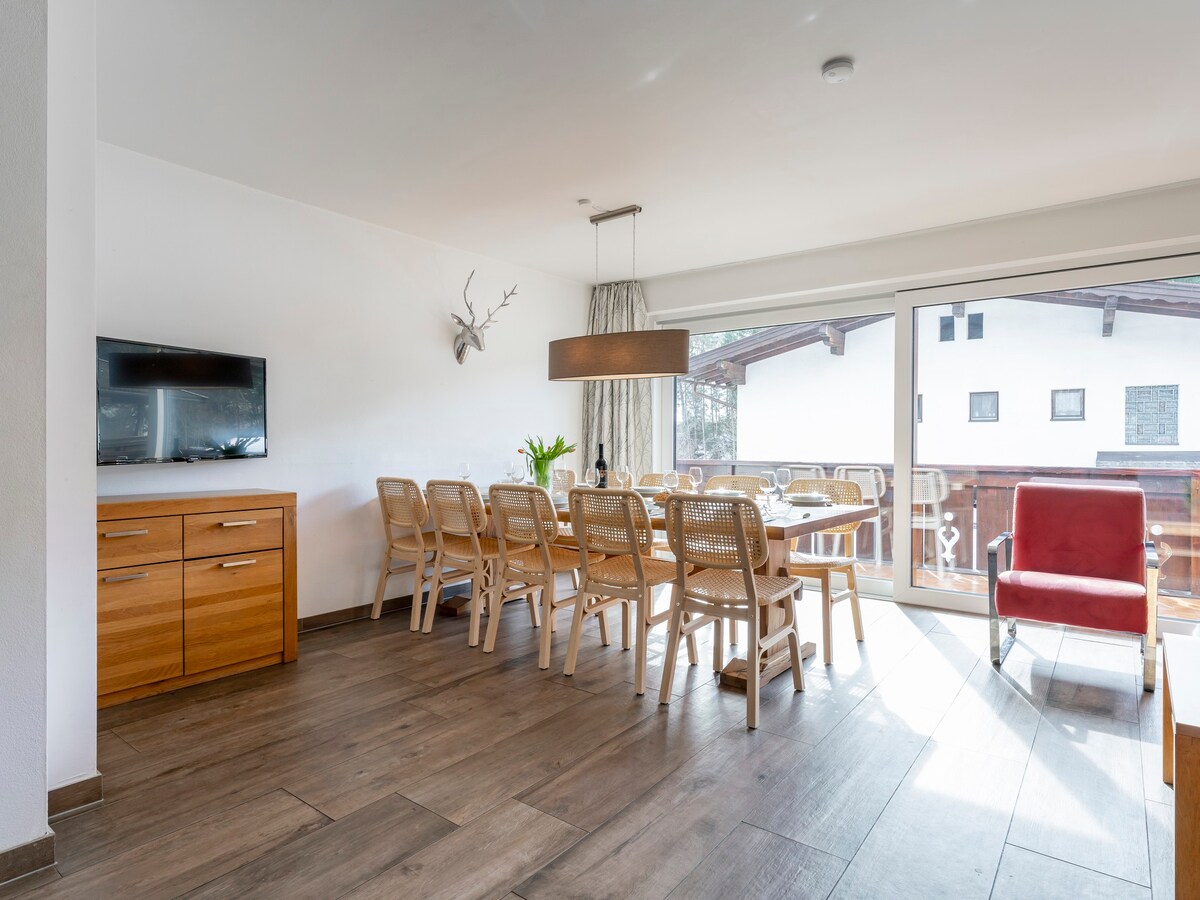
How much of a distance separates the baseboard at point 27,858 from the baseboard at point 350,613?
221 centimetres

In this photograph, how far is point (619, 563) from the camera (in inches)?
128

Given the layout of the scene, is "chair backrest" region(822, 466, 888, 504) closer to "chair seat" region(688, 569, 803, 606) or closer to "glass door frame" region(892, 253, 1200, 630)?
"glass door frame" region(892, 253, 1200, 630)

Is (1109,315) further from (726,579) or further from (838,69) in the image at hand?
(726,579)

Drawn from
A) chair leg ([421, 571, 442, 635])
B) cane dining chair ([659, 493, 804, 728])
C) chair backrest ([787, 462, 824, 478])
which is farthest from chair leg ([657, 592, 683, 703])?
chair backrest ([787, 462, 824, 478])

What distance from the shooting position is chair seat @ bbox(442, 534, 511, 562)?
12.3 feet

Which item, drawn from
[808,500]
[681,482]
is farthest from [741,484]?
[808,500]

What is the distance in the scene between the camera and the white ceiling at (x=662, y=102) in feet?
7.23

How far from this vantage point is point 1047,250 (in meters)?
4.00

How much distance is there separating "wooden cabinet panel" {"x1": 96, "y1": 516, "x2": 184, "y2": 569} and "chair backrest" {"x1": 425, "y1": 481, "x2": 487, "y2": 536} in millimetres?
1256

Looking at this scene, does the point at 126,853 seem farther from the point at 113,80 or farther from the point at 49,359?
the point at 113,80

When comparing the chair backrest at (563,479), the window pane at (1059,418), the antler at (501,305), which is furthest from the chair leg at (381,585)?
the window pane at (1059,418)

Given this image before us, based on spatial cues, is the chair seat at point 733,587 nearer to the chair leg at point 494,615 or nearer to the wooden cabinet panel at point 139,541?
the chair leg at point 494,615

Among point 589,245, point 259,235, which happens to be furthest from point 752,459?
point 259,235

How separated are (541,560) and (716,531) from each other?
1122mm
